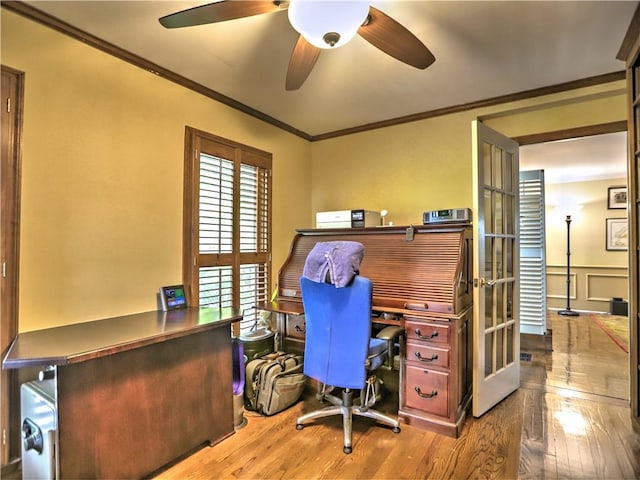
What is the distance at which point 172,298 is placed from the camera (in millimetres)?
2494

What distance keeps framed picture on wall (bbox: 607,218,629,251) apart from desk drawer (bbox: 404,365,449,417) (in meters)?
5.84

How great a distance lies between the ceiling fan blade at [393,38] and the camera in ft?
5.27

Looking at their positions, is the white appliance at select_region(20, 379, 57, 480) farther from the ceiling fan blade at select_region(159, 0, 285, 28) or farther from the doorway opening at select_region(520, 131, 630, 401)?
the doorway opening at select_region(520, 131, 630, 401)

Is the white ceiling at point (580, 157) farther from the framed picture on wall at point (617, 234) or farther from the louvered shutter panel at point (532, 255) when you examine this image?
the framed picture on wall at point (617, 234)

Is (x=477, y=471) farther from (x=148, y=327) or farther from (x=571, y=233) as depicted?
(x=571, y=233)

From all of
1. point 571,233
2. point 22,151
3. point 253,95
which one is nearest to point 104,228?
point 22,151

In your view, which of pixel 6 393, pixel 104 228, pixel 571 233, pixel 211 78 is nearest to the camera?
pixel 6 393

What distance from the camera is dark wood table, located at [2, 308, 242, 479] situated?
4.88 feet

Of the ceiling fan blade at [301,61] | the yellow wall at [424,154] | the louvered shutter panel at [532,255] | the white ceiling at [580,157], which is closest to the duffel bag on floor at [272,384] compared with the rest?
the yellow wall at [424,154]

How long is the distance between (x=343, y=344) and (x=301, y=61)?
5.38 ft

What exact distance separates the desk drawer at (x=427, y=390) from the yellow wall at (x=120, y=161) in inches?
62.1

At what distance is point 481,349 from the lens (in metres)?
2.40

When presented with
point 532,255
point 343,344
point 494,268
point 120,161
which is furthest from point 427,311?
point 532,255

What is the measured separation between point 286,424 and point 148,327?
1112 mm
